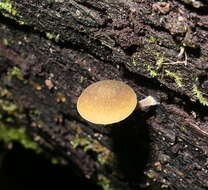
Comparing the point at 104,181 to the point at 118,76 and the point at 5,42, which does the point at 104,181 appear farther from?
the point at 5,42

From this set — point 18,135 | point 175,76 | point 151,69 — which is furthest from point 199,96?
point 18,135

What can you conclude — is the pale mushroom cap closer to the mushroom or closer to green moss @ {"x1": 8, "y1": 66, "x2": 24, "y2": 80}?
the mushroom

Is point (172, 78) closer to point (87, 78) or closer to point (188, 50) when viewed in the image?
point (188, 50)

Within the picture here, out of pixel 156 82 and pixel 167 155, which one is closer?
pixel 156 82

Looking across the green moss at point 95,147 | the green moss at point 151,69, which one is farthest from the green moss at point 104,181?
the green moss at point 151,69

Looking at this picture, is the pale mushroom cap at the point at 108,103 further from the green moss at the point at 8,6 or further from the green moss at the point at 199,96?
the green moss at the point at 8,6

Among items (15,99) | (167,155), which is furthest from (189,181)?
(15,99)
